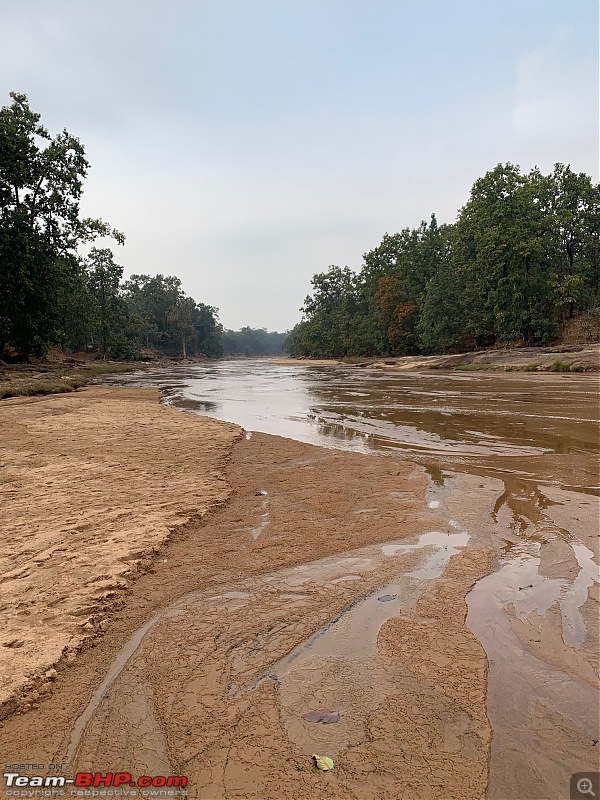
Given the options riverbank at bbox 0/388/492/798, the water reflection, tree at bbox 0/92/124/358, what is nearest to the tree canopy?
tree at bbox 0/92/124/358

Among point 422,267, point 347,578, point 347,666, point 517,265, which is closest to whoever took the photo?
point 347,666

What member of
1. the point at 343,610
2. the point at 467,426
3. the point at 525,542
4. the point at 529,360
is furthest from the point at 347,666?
the point at 529,360

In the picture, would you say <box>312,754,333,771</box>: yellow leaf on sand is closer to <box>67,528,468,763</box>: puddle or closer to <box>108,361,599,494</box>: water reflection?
<box>67,528,468,763</box>: puddle

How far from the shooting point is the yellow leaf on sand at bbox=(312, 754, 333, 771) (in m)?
1.84

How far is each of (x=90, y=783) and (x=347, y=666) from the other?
1.28 meters

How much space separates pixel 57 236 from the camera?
103ft

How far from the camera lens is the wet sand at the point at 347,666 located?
187cm

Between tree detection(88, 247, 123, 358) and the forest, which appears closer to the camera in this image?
the forest

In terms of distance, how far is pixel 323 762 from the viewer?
73.2 inches

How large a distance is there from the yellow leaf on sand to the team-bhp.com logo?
511 mm

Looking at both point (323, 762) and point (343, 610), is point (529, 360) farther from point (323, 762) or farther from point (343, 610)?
point (323, 762)

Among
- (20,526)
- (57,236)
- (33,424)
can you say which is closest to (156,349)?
(57,236)

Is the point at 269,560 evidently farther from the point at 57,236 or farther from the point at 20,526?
the point at 57,236

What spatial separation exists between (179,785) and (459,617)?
6.26ft
